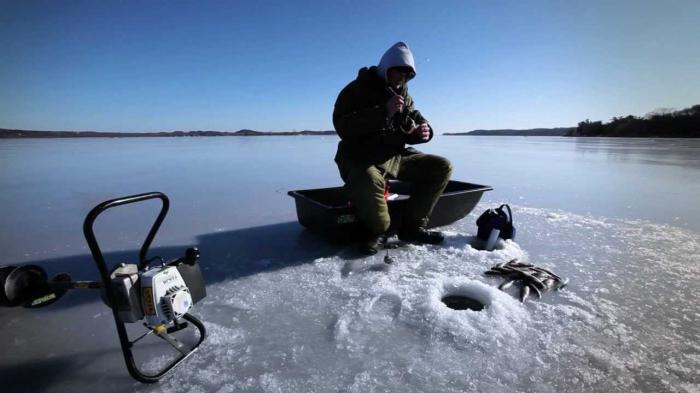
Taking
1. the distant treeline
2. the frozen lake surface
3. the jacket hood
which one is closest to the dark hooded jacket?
the jacket hood

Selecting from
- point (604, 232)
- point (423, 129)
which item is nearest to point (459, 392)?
point (423, 129)

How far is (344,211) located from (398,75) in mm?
1250

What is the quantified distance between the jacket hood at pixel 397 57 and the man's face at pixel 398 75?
4 centimetres

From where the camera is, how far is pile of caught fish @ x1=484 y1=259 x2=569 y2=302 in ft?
6.94

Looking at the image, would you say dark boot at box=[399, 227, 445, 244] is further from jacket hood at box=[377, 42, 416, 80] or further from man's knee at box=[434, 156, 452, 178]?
jacket hood at box=[377, 42, 416, 80]

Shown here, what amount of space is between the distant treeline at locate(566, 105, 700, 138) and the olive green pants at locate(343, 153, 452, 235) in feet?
134

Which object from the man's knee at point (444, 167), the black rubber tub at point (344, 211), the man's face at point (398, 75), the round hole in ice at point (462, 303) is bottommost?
the round hole in ice at point (462, 303)

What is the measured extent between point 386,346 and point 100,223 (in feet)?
11.9

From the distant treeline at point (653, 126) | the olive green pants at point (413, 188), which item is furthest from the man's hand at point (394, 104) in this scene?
the distant treeline at point (653, 126)

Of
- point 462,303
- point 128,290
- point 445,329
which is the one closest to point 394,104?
point 462,303

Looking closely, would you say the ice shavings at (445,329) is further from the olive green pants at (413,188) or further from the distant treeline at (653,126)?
the distant treeline at (653,126)

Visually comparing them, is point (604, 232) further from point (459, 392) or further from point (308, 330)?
point (308, 330)

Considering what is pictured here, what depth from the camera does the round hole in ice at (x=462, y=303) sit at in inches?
79.2

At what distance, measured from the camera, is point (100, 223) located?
12.1 feet
